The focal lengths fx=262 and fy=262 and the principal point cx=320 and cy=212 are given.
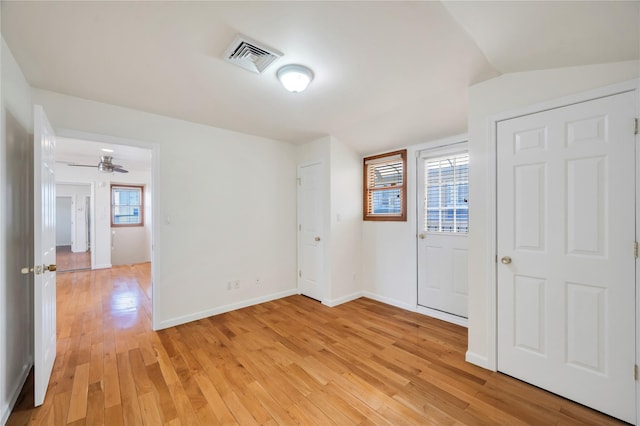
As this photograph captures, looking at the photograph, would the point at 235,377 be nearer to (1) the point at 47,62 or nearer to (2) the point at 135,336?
(2) the point at 135,336

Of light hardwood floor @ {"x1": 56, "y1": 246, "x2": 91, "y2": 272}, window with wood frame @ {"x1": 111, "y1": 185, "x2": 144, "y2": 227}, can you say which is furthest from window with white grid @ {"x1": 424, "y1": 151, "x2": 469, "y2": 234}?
window with wood frame @ {"x1": 111, "y1": 185, "x2": 144, "y2": 227}

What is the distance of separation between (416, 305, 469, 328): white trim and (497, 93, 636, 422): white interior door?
96 centimetres

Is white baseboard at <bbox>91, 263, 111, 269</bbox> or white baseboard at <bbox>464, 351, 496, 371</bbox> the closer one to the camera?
white baseboard at <bbox>464, 351, 496, 371</bbox>

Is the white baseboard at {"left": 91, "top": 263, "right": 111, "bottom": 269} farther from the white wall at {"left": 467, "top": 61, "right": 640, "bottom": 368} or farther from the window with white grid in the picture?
the white wall at {"left": 467, "top": 61, "right": 640, "bottom": 368}

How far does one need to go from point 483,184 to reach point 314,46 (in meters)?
1.73

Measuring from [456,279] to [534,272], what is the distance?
4.08 feet

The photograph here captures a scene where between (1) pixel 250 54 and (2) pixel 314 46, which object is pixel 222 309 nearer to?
(1) pixel 250 54

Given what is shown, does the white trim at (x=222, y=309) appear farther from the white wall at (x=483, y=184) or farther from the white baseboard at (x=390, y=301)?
the white wall at (x=483, y=184)

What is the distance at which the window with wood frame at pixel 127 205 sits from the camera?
7.24 m

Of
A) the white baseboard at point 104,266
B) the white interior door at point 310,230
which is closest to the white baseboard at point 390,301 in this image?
the white interior door at point 310,230

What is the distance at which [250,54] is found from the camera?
1.83m

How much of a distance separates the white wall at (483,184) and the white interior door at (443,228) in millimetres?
904

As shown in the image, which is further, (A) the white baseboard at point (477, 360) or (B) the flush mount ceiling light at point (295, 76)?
(A) the white baseboard at point (477, 360)

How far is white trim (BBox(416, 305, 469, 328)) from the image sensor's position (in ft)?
10.1
